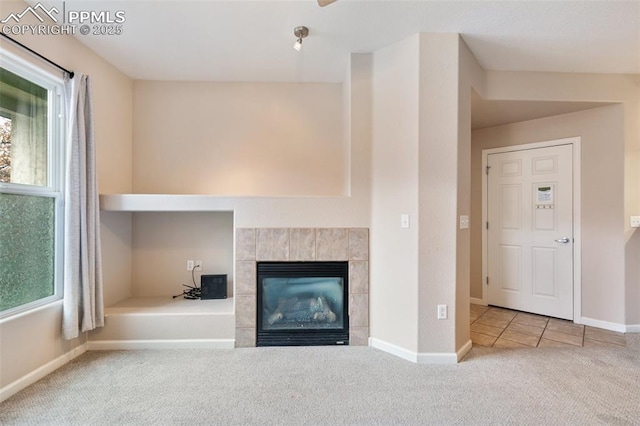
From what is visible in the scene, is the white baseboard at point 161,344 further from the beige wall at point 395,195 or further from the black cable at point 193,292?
the beige wall at point 395,195

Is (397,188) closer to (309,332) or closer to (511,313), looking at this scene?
(309,332)

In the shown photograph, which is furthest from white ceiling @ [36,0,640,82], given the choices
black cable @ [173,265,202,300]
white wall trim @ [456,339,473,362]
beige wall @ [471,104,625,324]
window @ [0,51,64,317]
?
white wall trim @ [456,339,473,362]

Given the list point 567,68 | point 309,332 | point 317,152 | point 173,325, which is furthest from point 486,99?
point 173,325

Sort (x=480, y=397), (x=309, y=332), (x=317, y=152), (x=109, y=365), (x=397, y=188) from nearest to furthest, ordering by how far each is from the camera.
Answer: (x=480, y=397), (x=109, y=365), (x=397, y=188), (x=309, y=332), (x=317, y=152)

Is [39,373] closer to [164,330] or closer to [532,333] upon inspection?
[164,330]

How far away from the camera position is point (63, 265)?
2.41m

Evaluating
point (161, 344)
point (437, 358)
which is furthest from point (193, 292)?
point (437, 358)

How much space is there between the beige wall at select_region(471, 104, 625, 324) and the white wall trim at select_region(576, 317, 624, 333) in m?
0.04

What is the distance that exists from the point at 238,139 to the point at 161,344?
221cm

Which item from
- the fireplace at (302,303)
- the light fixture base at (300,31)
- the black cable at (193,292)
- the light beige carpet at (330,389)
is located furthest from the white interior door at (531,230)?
the black cable at (193,292)

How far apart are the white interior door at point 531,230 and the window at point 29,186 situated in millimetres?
4700

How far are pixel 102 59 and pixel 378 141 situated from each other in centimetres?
277

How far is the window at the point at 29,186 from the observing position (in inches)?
81.1

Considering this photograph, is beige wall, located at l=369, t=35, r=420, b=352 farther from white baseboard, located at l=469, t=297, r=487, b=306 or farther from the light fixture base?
white baseboard, located at l=469, t=297, r=487, b=306
